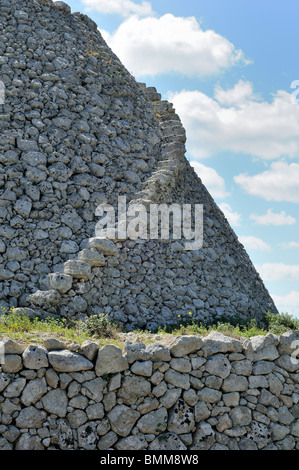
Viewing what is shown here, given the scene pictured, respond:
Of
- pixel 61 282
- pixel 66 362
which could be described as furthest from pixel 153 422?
pixel 61 282

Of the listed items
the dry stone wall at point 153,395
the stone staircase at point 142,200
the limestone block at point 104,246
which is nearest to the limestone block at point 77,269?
the stone staircase at point 142,200

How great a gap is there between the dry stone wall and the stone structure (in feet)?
8.27

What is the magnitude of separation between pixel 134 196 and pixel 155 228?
1.17 meters

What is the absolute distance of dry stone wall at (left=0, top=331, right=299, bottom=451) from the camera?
6.84m

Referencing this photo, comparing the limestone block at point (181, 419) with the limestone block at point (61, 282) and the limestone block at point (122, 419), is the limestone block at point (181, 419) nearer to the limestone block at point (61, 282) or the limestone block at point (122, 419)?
the limestone block at point (122, 419)

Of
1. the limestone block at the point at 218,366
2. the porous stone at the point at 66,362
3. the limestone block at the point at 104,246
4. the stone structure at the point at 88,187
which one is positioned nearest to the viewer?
the porous stone at the point at 66,362

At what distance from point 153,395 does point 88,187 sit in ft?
19.8

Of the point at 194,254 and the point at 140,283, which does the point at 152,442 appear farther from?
the point at 194,254

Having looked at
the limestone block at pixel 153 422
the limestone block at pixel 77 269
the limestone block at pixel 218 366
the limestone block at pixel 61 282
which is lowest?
the limestone block at pixel 153 422

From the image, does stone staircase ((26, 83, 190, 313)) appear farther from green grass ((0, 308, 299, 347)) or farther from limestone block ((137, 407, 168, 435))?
limestone block ((137, 407, 168, 435))

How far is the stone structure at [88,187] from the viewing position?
1017 cm

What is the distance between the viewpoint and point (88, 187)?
11.9 m

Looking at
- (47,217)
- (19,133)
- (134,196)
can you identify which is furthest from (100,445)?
(19,133)

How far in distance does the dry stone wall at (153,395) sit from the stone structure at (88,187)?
252 centimetres
